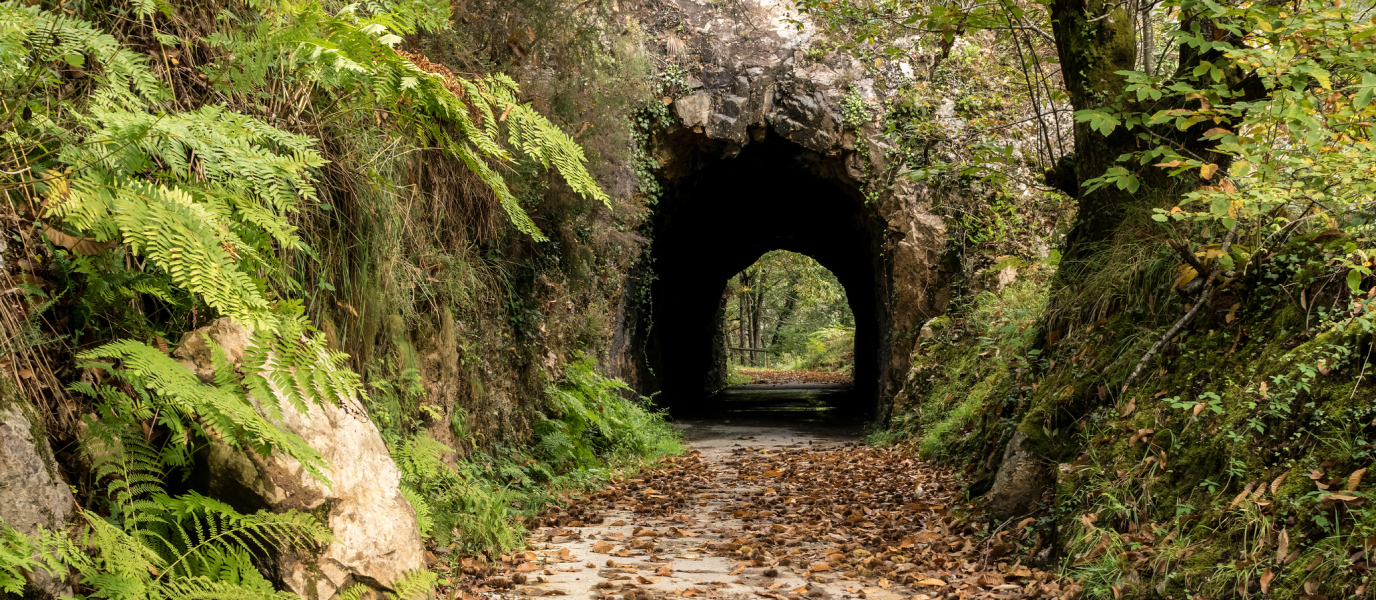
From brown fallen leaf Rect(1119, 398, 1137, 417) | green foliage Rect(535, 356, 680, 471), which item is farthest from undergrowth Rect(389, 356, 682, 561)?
brown fallen leaf Rect(1119, 398, 1137, 417)

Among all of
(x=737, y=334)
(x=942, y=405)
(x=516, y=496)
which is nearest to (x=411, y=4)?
(x=516, y=496)

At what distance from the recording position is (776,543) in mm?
5281

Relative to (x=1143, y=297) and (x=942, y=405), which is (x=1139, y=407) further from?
(x=942, y=405)

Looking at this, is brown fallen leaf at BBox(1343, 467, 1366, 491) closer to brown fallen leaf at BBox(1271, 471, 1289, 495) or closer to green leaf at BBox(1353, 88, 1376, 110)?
brown fallen leaf at BBox(1271, 471, 1289, 495)

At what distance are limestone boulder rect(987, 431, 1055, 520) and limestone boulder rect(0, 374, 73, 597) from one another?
173 inches

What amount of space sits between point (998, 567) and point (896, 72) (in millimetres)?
8492

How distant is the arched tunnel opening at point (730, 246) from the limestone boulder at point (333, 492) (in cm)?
759

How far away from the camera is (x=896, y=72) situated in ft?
Answer: 37.9

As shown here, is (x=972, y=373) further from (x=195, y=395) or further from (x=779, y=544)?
(x=195, y=395)

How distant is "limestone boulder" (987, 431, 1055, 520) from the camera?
4836 millimetres

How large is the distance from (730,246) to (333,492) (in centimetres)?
1570

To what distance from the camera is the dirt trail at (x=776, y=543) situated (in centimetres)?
422

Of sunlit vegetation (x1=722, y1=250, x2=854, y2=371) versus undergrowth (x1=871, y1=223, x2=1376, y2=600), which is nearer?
undergrowth (x1=871, y1=223, x2=1376, y2=600)

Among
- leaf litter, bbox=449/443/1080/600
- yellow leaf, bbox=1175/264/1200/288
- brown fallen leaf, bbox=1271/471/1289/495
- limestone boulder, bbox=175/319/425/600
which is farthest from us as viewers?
yellow leaf, bbox=1175/264/1200/288
